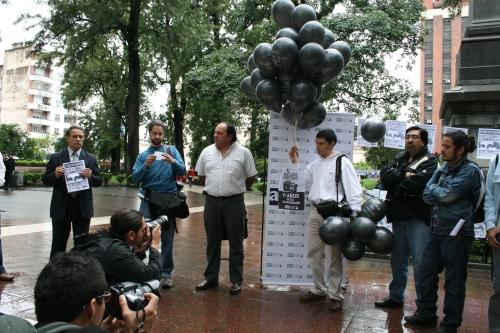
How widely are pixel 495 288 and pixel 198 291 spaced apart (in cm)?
309

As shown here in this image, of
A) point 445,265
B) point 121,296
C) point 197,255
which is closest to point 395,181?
point 445,265

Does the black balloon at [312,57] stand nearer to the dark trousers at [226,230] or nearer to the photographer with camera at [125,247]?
the dark trousers at [226,230]

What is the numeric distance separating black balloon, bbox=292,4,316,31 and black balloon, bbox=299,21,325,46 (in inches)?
9.8

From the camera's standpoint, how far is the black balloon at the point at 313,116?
17.8 ft

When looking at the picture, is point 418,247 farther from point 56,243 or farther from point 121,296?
point 56,243

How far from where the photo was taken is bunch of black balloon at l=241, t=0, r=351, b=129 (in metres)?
5.08

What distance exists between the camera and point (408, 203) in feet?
15.9

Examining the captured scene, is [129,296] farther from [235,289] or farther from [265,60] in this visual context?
[265,60]

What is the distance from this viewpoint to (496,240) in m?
3.69

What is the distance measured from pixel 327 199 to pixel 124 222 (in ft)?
8.55

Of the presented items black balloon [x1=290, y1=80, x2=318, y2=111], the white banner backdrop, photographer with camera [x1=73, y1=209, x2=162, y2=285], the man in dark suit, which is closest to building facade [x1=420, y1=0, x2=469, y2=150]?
the white banner backdrop

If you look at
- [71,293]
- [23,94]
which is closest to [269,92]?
[71,293]

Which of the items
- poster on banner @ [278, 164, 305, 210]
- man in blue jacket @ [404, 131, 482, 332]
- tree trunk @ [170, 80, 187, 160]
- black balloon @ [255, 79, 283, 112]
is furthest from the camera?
tree trunk @ [170, 80, 187, 160]

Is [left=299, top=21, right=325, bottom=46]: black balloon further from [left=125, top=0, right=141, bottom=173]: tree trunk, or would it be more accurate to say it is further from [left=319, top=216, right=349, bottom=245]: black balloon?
[left=125, top=0, right=141, bottom=173]: tree trunk
